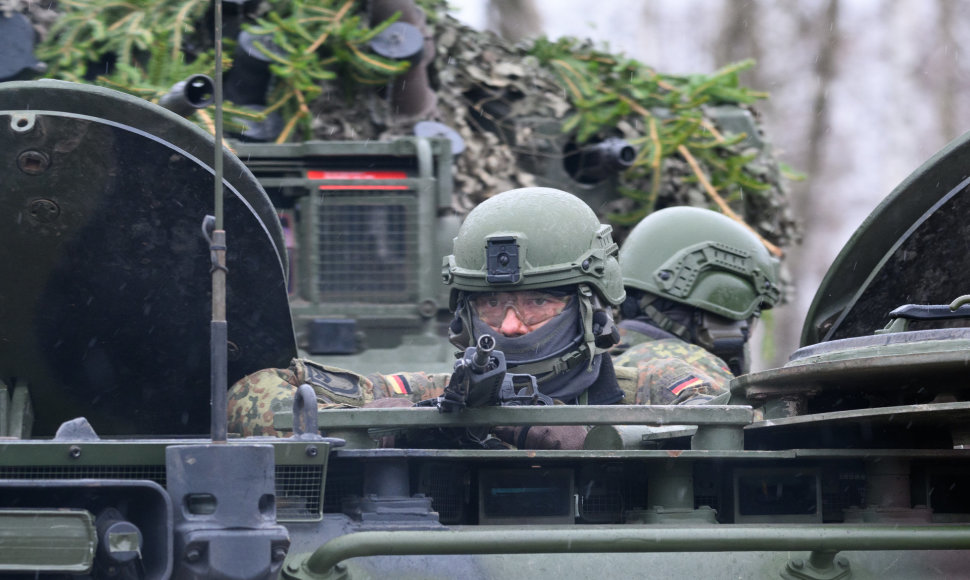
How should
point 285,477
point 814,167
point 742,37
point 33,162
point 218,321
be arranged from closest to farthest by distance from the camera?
1. point 218,321
2. point 285,477
3. point 33,162
4. point 814,167
5. point 742,37

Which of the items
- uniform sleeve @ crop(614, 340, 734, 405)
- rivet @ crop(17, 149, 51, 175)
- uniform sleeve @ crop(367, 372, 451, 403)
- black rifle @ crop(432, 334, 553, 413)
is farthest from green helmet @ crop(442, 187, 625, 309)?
rivet @ crop(17, 149, 51, 175)

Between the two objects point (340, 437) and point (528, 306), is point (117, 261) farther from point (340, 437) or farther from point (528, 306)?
point (528, 306)

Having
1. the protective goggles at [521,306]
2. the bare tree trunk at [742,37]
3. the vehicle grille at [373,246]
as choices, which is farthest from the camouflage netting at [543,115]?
the bare tree trunk at [742,37]

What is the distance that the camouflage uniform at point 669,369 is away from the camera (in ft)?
18.0

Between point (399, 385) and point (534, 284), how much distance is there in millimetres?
625

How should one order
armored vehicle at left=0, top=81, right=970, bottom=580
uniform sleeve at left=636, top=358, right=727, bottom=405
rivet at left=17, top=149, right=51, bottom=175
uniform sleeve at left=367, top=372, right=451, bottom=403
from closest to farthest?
1. armored vehicle at left=0, top=81, right=970, bottom=580
2. rivet at left=17, top=149, right=51, bottom=175
3. uniform sleeve at left=367, top=372, right=451, bottom=403
4. uniform sleeve at left=636, top=358, right=727, bottom=405

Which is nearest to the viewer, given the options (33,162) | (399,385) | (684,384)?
(33,162)

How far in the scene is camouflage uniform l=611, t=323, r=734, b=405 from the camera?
18.0 feet

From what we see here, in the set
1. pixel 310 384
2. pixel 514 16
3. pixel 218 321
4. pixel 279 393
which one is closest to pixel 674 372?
pixel 310 384

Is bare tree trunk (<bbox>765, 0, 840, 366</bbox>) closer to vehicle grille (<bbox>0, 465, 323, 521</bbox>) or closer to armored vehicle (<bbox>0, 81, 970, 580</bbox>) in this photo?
armored vehicle (<bbox>0, 81, 970, 580</bbox>)

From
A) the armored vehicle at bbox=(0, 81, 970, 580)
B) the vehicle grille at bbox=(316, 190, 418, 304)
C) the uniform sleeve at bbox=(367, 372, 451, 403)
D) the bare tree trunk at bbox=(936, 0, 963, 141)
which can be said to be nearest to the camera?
the armored vehicle at bbox=(0, 81, 970, 580)

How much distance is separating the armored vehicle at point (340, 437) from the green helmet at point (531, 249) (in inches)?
23.8

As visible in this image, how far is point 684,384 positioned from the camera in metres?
5.54

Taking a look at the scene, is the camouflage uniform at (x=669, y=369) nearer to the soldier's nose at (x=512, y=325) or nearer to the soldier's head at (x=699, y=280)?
the soldier's head at (x=699, y=280)
